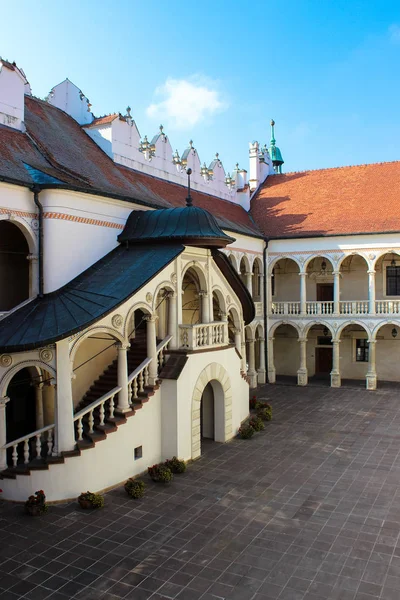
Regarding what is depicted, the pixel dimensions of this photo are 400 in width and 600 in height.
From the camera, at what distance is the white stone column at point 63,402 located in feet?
42.9

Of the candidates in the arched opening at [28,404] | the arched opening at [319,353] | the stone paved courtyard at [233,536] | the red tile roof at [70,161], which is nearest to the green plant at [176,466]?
the stone paved courtyard at [233,536]

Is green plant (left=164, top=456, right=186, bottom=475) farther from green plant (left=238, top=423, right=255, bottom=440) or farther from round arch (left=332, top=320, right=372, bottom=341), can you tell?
round arch (left=332, top=320, right=372, bottom=341)

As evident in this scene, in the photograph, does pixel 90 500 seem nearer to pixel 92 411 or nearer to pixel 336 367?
pixel 92 411

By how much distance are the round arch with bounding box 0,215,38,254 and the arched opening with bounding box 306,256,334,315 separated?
1926 centimetres

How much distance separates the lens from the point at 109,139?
71.3ft

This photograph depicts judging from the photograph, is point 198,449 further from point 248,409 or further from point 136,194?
point 136,194

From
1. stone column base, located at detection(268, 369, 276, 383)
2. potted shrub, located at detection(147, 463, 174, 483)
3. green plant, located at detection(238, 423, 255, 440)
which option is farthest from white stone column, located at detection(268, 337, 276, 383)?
potted shrub, located at detection(147, 463, 174, 483)

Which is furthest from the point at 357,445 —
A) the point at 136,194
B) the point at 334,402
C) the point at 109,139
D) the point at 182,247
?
the point at 109,139

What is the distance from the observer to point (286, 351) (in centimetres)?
3291

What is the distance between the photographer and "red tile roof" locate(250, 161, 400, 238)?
28.6 meters

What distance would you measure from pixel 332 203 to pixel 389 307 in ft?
21.6

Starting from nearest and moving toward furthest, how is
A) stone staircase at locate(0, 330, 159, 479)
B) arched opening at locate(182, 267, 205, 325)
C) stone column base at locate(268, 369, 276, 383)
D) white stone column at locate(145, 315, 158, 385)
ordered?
stone staircase at locate(0, 330, 159, 479)
white stone column at locate(145, 315, 158, 385)
arched opening at locate(182, 267, 205, 325)
stone column base at locate(268, 369, 276, 383)

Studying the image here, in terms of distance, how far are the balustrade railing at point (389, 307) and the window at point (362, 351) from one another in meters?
3.04

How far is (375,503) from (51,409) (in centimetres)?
899
